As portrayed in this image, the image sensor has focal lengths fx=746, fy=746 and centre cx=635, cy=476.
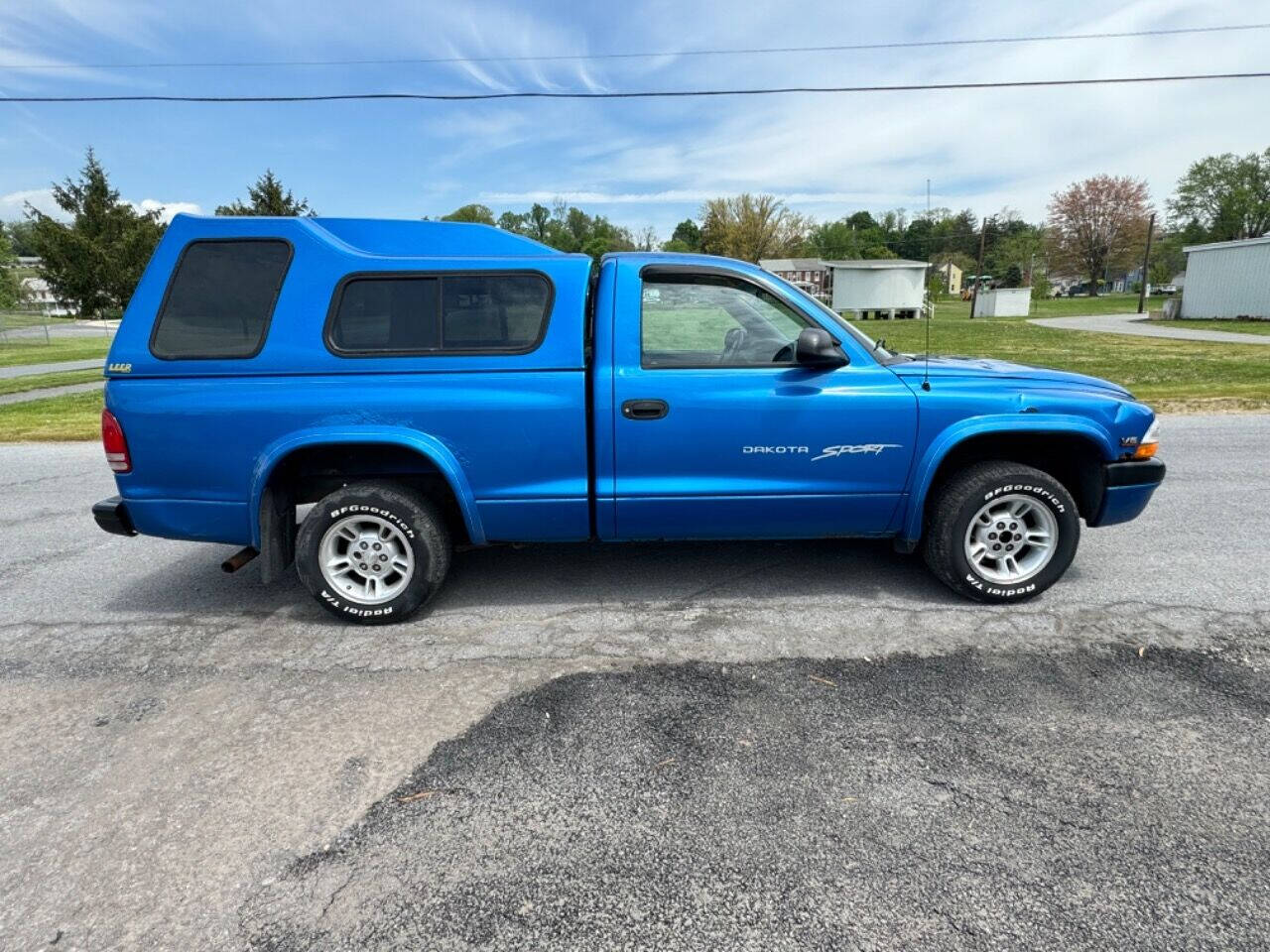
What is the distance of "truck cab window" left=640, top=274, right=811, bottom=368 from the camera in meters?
3.80

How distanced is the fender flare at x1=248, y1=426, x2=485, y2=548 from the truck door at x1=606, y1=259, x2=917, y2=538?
0.82m

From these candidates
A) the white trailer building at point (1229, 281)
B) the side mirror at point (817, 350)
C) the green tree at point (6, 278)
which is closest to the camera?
the side mirror at point (817, 350)

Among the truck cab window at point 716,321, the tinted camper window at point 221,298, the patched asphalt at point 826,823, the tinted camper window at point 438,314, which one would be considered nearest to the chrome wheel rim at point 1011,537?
the patched asphalt at point 826,823

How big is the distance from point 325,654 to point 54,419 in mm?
11016

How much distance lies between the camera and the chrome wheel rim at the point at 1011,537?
393 centimetres

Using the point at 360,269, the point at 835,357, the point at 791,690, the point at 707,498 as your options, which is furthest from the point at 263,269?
the point at 791,690

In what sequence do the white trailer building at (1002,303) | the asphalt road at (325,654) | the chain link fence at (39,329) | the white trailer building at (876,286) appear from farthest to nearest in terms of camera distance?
the white trailer building at (1002,303) < the white trailer building at (876,286) < the chain link fence at (39,329) < the asphalt road at (325,654)

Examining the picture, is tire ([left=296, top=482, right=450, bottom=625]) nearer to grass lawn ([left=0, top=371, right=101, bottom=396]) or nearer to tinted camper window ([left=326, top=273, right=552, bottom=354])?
tinted camper window ([left=326, top=273, right=552, bottom=354])

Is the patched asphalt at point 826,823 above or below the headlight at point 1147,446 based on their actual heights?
below

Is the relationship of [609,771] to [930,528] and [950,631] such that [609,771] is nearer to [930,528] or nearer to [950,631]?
[950,631]

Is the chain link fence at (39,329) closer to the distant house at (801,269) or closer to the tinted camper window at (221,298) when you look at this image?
the tinted camper window at (221,298)

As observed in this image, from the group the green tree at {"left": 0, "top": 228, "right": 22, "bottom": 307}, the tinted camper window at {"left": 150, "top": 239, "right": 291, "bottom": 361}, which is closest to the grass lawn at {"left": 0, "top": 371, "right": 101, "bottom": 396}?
the tinted camper window at {"left": 150, "top": 239, "right": 291, "bottom": 361}

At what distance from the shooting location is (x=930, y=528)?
4.00 metres

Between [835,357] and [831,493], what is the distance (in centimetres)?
71
